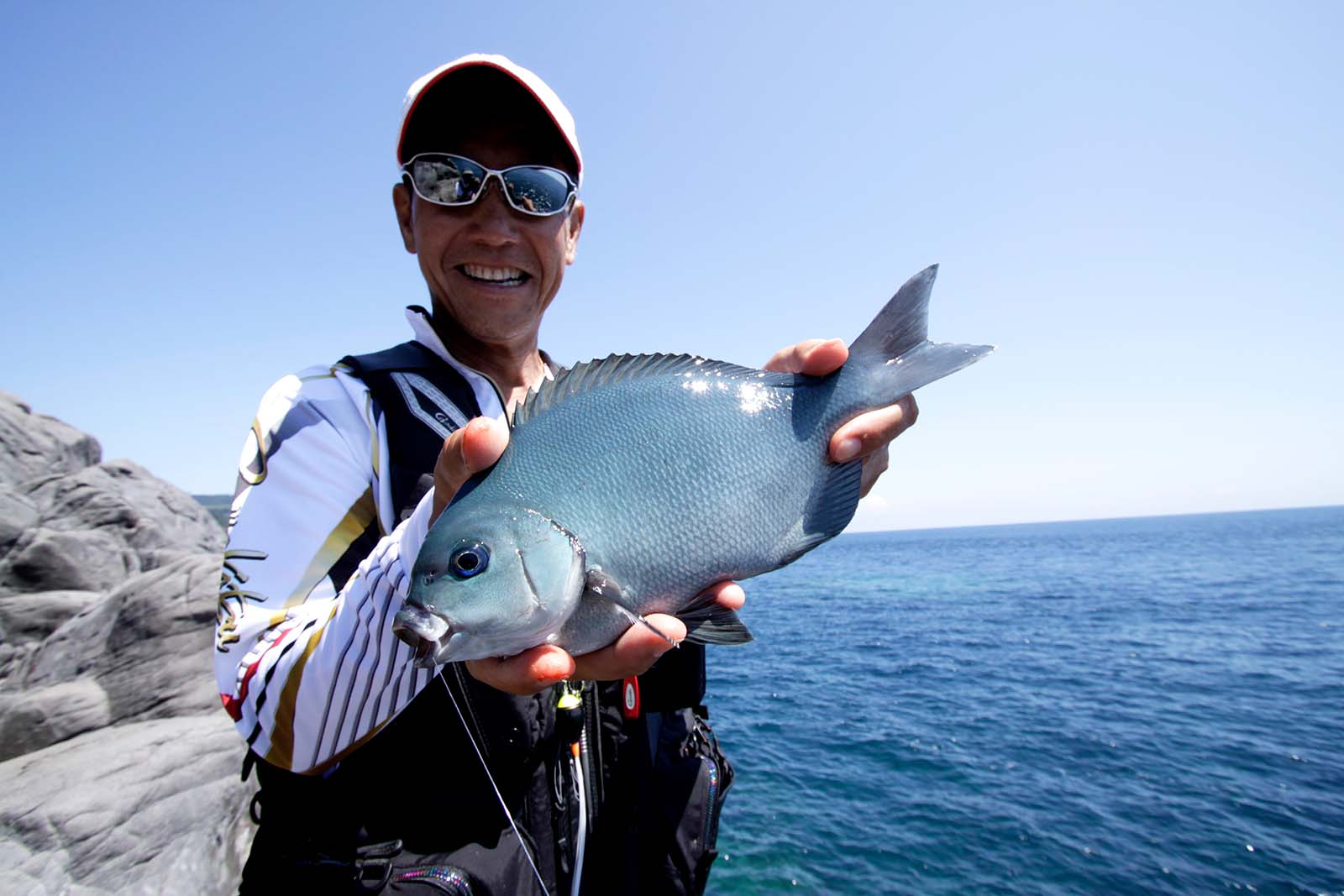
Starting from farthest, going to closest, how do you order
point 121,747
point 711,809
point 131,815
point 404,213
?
point 121,747 < point 131,815 < point 711,809 < point 404,213

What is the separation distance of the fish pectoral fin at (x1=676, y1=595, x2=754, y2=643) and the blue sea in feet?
25.2

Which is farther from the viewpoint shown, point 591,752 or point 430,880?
point 591,752

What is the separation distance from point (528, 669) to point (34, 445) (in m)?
27.2

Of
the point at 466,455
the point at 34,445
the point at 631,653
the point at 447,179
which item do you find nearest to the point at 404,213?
the point at 447,179

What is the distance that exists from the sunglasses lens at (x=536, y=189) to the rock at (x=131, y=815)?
5.91 m

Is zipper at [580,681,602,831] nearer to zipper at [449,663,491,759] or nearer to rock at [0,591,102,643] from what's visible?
zipper at [449,663,491,759]

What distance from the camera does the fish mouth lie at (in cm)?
140

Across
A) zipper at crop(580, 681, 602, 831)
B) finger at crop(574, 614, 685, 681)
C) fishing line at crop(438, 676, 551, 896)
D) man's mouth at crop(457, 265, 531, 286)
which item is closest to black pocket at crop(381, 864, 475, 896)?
fishing line at crop(438, 676, 551, 896)

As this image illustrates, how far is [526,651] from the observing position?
155cm

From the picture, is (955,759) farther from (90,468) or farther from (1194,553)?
(1194,553)

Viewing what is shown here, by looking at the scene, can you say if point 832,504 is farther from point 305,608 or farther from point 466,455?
point 305,608

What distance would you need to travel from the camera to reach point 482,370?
2.64 metres

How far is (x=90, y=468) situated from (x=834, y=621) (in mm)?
26223

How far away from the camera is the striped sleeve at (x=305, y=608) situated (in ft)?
5.11
